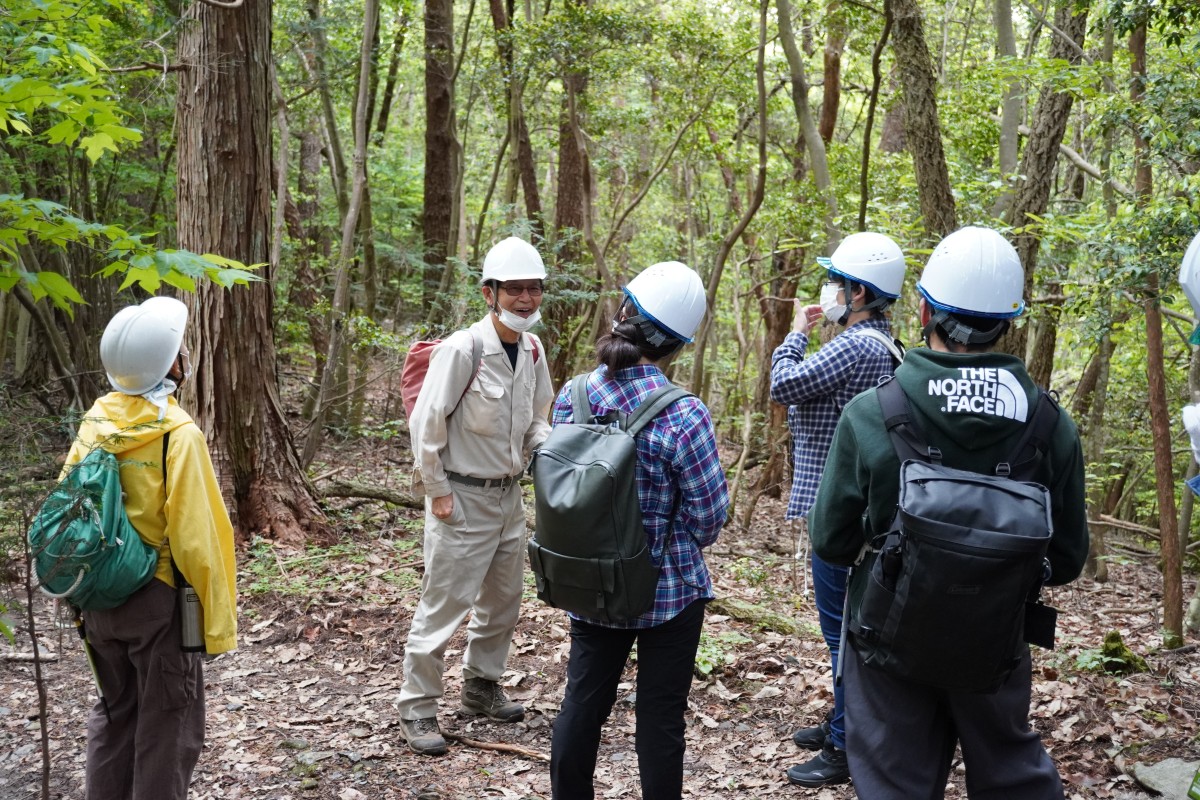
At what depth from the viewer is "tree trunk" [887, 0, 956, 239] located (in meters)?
5.44

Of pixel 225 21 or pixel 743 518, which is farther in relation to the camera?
pixel 743 518

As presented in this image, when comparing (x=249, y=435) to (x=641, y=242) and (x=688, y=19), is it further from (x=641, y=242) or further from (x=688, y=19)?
(x=641, y=242)

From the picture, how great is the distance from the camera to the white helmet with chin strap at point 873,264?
12.0 feet

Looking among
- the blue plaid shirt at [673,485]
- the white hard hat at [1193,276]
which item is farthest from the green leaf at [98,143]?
the white hard hat at [1193,276]

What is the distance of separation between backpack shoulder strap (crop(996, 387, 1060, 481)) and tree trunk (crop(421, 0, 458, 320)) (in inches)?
425

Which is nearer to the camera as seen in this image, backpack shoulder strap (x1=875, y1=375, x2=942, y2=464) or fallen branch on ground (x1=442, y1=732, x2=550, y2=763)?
backpack shoulder strap (x1=875, y1=375, x2=942, y2=464)

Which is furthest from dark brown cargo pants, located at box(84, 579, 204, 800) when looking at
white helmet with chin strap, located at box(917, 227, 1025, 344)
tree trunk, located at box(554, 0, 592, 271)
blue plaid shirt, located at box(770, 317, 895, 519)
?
tree trunk, located at box(554, 0, 592, 271)

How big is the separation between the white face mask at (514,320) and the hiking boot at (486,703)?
177cm

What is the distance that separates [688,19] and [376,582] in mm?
6669

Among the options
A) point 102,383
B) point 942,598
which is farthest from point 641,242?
point 942,598

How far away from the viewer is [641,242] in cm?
1891

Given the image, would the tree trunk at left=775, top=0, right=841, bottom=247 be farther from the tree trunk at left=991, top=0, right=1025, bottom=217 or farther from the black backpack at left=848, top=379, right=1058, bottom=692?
the black backpack at left=848, top=379, right=1058, bottom=692

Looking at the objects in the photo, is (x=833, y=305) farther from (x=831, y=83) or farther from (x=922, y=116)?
(x=831, y=83)

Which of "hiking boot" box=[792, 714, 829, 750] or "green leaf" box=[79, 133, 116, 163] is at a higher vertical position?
"green leaf" box=[79, 133, 116, 163]
